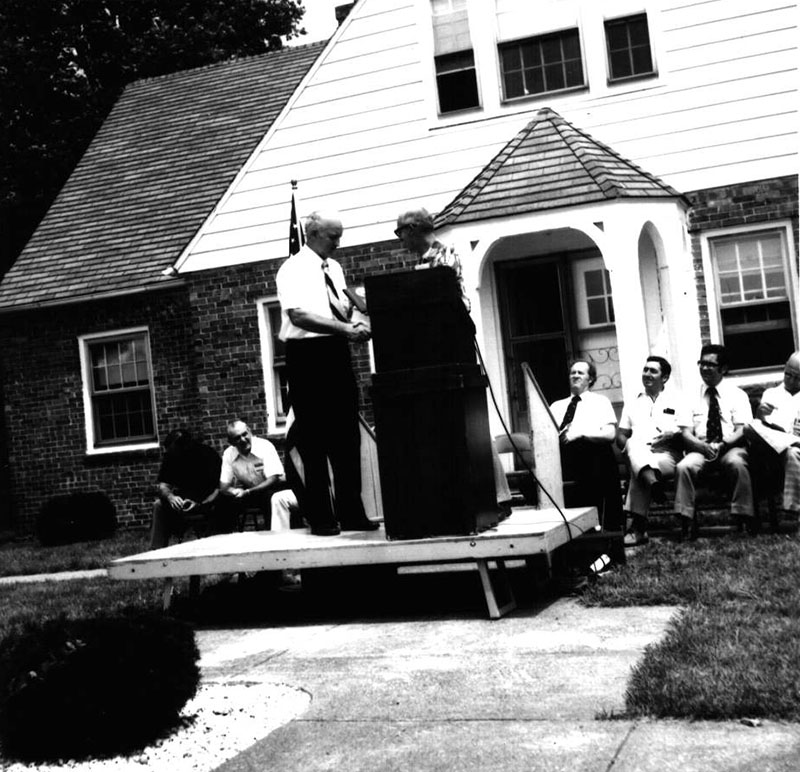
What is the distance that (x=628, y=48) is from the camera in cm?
1340

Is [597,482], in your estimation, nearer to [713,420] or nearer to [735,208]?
[713,420]

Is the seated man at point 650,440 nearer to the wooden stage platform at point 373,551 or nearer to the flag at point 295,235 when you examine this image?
the wooden stage platform at point 373,551

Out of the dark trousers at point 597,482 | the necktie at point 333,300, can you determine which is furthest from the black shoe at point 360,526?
the dark trousers at point 597,482

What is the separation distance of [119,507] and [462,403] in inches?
425

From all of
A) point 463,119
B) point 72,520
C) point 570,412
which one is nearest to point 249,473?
point 570,412

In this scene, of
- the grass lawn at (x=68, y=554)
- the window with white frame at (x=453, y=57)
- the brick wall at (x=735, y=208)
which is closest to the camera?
the grass lawn at (x=68, y=554)

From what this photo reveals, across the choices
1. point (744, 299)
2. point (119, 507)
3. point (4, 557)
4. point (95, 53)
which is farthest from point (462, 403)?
point (95, 53)

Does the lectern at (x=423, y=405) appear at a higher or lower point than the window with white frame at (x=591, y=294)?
lower

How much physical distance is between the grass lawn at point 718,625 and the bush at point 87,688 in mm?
1762

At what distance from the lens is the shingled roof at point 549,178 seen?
488 inches

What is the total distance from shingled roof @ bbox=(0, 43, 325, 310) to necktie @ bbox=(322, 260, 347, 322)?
9134mm

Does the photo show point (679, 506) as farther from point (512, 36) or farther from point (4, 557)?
point (4, 557)

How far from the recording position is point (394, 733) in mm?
4629

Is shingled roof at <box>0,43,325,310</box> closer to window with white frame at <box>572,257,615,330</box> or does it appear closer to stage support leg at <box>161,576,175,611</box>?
window with white frame at <box>572,257,615,330</box>
